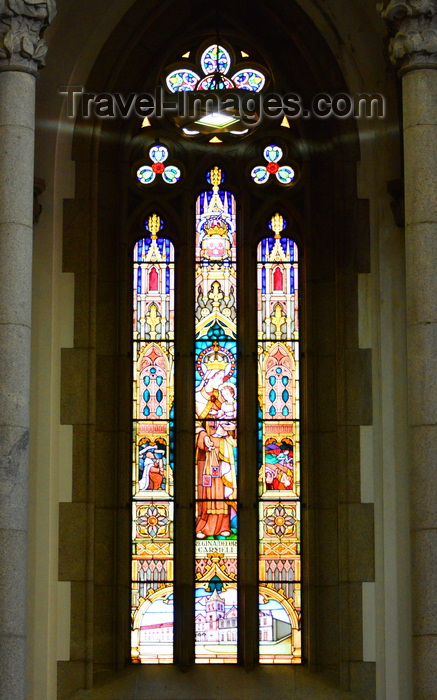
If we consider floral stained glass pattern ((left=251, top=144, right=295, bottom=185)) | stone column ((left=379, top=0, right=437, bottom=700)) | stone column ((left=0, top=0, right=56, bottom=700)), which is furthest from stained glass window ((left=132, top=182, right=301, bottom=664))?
stone column ((left=0, top=0, right=56, bottom=700))

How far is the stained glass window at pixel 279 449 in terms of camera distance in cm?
1224

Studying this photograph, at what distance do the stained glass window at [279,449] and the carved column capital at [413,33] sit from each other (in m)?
2.79

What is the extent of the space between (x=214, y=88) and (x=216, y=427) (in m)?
3.11

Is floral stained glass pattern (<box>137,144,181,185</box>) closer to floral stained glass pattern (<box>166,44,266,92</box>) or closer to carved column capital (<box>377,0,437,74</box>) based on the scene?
floral stained glass pattern (<box>166,44,266,92</box>)

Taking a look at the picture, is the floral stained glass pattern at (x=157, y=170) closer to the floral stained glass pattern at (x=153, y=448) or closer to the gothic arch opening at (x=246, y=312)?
the gothic arch opening at (x=246, y=312)

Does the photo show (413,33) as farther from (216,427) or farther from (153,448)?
(153,448)

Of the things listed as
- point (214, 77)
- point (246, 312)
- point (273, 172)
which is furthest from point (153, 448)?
point (214, 77)

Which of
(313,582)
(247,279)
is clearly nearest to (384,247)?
(247,279)

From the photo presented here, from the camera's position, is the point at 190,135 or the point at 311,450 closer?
the point at 311,450

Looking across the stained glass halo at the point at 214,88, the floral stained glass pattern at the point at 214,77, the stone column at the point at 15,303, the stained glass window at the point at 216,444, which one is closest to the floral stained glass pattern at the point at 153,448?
the stained glass window at the point at 216,444

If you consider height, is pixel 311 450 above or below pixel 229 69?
below

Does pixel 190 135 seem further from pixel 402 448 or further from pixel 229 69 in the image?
pixel 402 448

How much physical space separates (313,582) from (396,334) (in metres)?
2.14

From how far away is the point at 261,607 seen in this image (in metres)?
12.3
